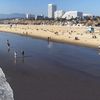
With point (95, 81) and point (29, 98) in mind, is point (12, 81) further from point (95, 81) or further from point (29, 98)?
point (95, 81)

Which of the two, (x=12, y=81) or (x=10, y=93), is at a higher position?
(x=10, y=93)

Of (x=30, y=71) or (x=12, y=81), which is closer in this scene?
(x=12, y=81)

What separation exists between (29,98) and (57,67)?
42.3 feet

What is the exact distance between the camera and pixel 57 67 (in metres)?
30.9

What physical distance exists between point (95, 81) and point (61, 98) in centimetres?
673

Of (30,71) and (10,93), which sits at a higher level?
(10,93)

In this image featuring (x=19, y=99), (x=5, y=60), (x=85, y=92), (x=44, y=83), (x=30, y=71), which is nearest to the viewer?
(x=19, y=99)

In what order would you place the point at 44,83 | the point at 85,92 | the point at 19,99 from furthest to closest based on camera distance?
1. the point at 44,83
2. the point at 85,92
3. the point at 19,99

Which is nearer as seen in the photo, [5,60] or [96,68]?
[96,68]

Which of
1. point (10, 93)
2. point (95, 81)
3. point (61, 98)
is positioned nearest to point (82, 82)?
point (95, 81)

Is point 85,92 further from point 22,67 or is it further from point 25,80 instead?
point 22,67

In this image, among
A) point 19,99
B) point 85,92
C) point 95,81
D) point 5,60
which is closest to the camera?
point 19,99

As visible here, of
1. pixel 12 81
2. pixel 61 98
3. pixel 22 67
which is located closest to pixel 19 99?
pixel 61 98

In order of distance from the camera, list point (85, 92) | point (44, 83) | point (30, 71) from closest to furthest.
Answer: point (85, 92), point (44, 83), point (30, 71)
